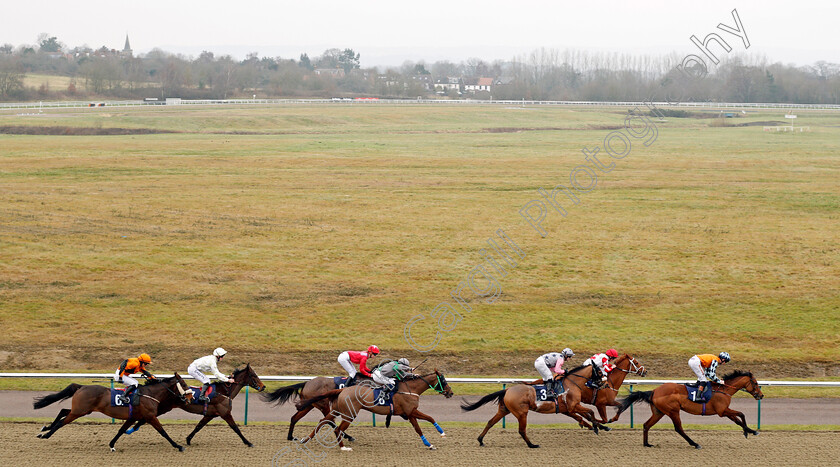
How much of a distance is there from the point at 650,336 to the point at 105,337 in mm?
11950

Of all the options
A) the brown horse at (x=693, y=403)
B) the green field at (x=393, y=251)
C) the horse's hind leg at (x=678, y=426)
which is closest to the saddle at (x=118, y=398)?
the green field at (x=393, y=251)

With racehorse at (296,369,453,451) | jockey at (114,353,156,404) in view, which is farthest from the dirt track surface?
jockey at (114,353,156,404)

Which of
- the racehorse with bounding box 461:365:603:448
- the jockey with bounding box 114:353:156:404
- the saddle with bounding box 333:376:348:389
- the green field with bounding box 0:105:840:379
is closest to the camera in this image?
the jockey with bounding box 114:353:156:404

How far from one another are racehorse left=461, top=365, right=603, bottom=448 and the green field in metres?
4.04

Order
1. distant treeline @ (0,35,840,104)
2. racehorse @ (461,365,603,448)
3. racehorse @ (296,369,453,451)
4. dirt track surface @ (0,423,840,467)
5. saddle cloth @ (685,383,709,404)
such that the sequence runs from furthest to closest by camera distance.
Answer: distant treeline @ (0,35,840,104)
saddle cloth @ (685,383,709,404)
racehorse @ (461,365,603,448)
racehorse @ (296,369,453,451)
dirt track surface @ (0,423,840,467)

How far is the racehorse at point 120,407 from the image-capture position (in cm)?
1137

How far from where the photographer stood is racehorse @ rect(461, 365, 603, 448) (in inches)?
466

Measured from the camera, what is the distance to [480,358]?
656 inches

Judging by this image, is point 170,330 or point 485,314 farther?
point 485,314

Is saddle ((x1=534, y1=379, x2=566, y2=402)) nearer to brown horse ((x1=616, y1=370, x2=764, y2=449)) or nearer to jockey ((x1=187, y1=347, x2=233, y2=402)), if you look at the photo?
brown horse ((x1=616, y1=370, x2=764, y2=449))

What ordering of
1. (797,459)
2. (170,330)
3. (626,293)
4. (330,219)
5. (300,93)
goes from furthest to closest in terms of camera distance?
(300,93) < (330,219) < (626,293) < (170,330) < (797,459)

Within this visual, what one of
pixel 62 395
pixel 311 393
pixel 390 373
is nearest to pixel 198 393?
pixel 311 393

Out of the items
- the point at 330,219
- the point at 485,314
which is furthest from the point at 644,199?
the point at 485,314

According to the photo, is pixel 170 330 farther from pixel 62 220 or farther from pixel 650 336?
pixel 62 220
